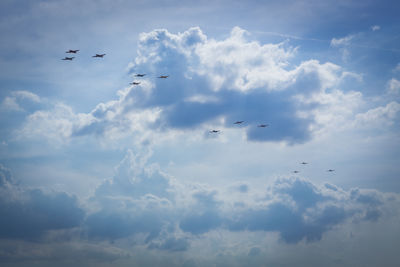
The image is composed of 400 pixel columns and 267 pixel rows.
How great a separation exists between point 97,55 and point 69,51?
15.6 m

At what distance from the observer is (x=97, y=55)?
19138cm

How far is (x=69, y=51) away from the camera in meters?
181
